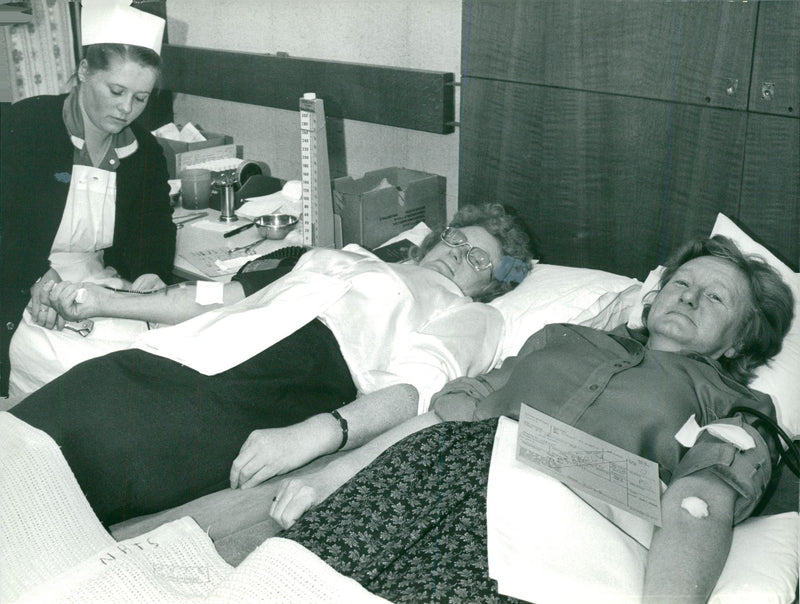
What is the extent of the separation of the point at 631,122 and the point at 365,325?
0.78 metres

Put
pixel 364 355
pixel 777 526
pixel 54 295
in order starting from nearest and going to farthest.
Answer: pixel 777 526
pixel 364 355
pixel 54 295

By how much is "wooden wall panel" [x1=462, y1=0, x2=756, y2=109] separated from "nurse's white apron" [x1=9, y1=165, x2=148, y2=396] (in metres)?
1.09

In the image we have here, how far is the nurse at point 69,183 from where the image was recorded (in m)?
1.98

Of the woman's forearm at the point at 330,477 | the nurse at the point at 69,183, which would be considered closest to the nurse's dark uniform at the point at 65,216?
the nurse at the point at 69,183

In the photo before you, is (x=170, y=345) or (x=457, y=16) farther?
(x=457, y=16)

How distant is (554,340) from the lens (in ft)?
5.34

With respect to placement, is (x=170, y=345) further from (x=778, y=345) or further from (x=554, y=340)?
(x=778, y=345)

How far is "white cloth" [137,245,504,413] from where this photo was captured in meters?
1.59

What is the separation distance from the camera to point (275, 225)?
7.92 ft

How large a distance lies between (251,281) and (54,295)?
1.59ft

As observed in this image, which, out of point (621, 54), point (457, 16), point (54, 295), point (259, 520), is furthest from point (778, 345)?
point (54, 295)

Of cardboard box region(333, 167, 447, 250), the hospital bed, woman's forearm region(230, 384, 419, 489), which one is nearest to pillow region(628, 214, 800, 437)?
the hospital bed

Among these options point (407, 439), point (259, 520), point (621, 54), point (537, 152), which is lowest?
point (259, 520)

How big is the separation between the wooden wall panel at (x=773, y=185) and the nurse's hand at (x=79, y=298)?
4.88 feet
